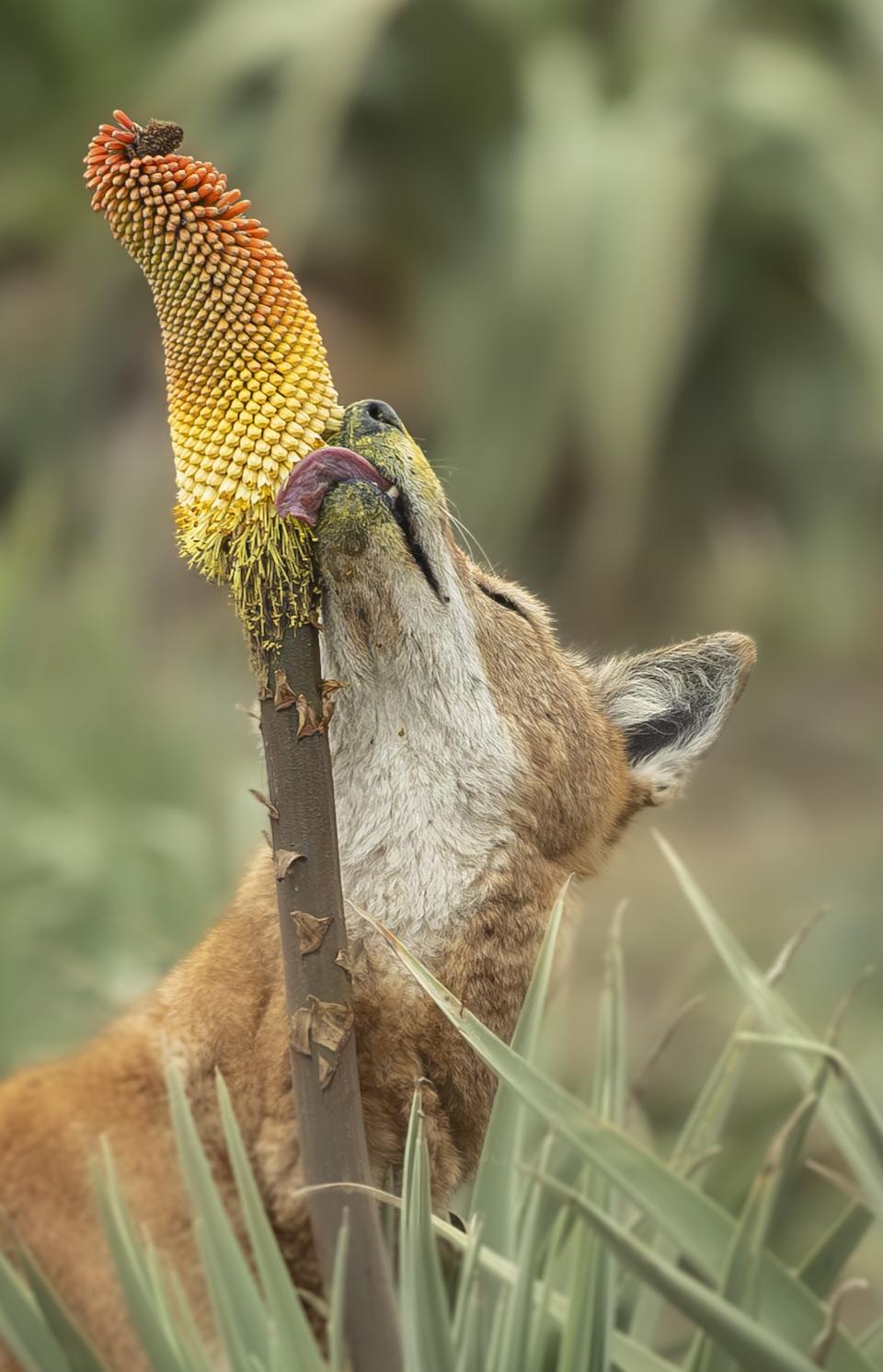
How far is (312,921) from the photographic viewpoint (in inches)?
66.1

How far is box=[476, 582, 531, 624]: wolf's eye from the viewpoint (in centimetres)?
234

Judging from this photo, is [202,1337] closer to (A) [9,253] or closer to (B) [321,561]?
(B) [321,561]

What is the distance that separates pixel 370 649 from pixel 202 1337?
2.93ft

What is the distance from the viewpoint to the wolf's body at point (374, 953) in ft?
6.32

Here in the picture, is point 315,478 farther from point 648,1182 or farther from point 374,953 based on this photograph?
point 648,1182

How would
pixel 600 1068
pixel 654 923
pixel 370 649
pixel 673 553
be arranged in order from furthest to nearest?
1. pixel 673 553
2. pixel 654 923
3. pixel 600 1068
4. pixel 370 649

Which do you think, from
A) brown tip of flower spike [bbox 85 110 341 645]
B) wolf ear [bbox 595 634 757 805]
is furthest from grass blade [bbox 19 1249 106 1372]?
wolf ear [bbox 595 634 757 805]

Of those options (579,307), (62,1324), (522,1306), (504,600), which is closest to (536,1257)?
(522,1306)

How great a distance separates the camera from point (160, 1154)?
6.73 ft

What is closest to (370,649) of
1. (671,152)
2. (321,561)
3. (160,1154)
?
(321,561)

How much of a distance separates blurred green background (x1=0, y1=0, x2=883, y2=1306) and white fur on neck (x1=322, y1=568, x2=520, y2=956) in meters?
5.46

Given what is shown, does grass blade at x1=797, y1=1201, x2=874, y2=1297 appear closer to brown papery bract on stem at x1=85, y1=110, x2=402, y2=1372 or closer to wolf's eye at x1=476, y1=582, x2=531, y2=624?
brown papery bract on stem at x1=85, y1=110, x2=402, y2=1372

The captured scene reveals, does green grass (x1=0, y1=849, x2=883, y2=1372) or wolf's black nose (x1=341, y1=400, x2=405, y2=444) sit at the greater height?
wolf's black nose (x1=341, y1=400, x2=405, y2=444)

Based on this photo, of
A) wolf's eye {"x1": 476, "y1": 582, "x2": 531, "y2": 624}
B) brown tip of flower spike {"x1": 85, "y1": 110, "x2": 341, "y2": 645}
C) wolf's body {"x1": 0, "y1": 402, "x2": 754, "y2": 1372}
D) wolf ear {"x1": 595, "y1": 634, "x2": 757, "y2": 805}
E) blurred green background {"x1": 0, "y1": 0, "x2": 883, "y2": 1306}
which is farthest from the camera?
blurred green background {"x1": 0, "y1": 0, "x2": 883, "y2": 1306}
